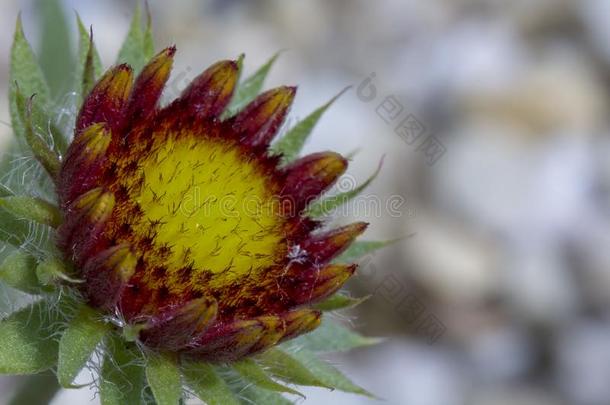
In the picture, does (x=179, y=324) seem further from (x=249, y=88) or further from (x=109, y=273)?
(x=249, y=88)

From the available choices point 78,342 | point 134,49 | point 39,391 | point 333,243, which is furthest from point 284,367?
point 134,49

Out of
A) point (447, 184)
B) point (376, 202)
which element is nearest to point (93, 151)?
point (376, 202)

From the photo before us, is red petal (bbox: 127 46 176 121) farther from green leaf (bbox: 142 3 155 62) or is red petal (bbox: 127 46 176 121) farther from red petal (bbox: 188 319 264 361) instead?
red petal (bbox: 188 319 264 361)

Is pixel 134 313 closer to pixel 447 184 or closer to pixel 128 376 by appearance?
pixel 128 376

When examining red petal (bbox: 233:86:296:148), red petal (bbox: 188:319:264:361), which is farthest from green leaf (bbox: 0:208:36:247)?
red petal (bbox: 233:86:296:148)

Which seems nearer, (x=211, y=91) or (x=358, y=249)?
(x=211, y=91)
